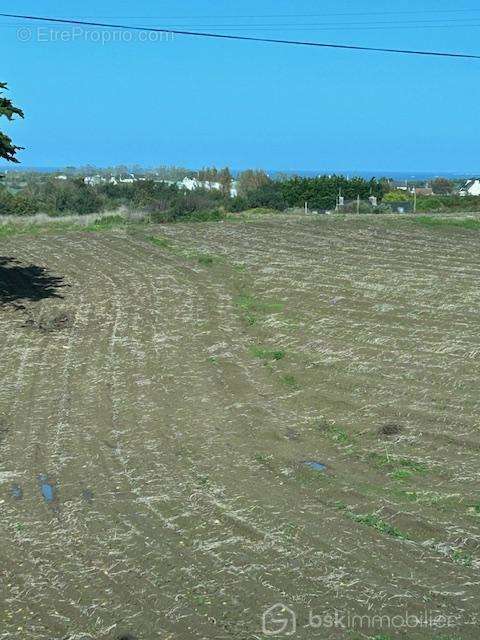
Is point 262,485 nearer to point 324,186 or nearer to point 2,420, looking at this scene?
point 2,420

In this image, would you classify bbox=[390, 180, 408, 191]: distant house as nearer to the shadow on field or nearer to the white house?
the white house

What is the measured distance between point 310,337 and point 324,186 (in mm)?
41354

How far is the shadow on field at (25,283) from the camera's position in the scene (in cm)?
2347

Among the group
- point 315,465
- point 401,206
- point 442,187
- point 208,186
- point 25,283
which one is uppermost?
point 208,186

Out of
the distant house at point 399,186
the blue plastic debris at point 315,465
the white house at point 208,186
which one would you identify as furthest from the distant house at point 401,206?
the blue plastic debris at point 315,465

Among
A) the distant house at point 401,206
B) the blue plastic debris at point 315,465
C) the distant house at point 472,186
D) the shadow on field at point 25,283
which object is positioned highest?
the distant house at point 472,186

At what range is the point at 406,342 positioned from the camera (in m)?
16.6

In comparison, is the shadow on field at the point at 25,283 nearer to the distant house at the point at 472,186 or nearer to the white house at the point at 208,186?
the white house at the point at 208,186

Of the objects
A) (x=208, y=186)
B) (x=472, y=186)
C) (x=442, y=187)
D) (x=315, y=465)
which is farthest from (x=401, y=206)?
(x=315, y=465)

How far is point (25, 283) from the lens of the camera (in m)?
25.4

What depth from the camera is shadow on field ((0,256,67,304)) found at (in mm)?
23469

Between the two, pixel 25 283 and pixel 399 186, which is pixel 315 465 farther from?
pixel 399 186

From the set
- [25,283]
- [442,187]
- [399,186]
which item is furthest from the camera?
[399,186]

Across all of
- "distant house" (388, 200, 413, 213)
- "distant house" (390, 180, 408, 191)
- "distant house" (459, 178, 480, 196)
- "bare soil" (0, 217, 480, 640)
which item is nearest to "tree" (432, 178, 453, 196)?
"distant house" (459, 178, 480, 196)
